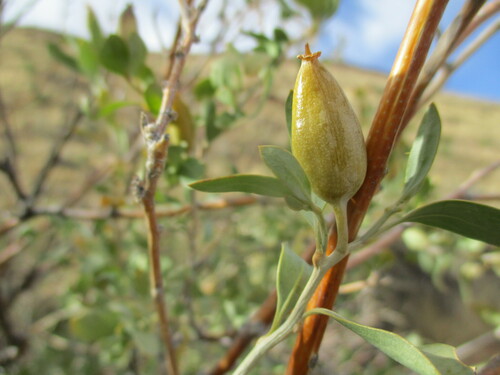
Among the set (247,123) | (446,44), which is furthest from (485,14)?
(247,123)

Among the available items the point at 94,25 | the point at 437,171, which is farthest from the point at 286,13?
the point at 437,171

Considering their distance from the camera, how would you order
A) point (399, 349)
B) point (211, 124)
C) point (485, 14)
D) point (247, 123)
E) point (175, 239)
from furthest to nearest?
point (247, 123)
point (175, 239)
point (211, 124)
point (485, 14)
point (399, 349)

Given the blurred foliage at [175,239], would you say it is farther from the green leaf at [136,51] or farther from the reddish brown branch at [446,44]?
the reddish brown branch at [446,44]

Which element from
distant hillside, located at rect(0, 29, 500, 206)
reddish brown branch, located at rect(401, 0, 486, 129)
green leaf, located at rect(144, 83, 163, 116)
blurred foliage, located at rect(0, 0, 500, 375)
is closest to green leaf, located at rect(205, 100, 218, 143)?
blurred foliage, located at rect(0, 0, 500, 375)

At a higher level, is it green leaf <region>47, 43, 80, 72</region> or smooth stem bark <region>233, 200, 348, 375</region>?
green leaf <region>47, 43, 80, 72</region>

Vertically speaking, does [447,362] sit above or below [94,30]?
below

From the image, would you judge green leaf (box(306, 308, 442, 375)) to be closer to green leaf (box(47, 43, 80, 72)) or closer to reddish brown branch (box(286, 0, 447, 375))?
reddish brown branch (box(286, 0, 447, 375))

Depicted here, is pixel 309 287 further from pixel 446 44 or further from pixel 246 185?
pixel 446 44
